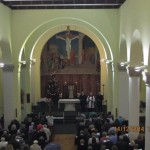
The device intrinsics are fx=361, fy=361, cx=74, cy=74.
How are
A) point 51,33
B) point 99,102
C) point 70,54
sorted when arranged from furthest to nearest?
point 70,54
point 51,33
point 99,102

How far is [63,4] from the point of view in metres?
15.1

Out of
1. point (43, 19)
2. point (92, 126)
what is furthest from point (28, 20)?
point (92, 126)

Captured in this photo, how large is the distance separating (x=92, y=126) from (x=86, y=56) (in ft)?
37.8

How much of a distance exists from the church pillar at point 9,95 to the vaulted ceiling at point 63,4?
288cm

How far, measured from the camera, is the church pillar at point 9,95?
16.4 m

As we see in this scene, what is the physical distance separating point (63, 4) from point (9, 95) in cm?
488

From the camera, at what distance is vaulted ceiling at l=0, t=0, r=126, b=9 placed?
1456cm

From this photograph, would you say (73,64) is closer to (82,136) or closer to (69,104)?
(69,104)

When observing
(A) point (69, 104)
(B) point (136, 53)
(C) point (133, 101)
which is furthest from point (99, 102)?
(B) point (136, 53)

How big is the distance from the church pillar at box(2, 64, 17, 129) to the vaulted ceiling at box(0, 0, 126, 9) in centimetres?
288

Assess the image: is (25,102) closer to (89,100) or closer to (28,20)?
(89,100)

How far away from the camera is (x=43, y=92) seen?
1015 inches

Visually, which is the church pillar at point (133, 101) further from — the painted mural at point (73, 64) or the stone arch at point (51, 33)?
the painted mural at point (73, 64)

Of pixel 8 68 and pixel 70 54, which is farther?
pixel 70 54
